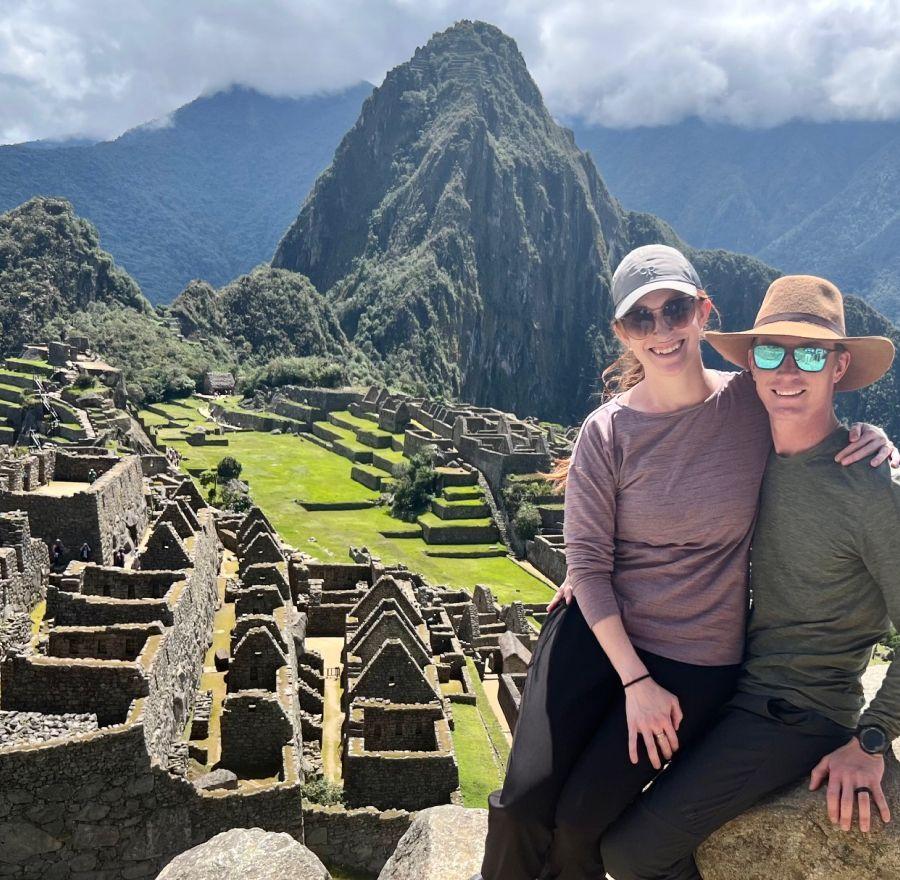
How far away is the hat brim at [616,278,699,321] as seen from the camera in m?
4.47

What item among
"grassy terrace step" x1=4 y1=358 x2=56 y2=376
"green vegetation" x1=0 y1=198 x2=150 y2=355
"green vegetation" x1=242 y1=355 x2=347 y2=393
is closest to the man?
"grassy terrace step" x1=4 y1=358 x2=56 y2=376

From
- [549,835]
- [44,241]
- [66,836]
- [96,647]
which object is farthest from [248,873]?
[44,241]

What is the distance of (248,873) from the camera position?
5.23 meters

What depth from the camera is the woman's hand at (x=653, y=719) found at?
400 centimetres

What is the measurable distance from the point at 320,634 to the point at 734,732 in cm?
1744

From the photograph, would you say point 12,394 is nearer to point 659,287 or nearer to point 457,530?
point 457,530

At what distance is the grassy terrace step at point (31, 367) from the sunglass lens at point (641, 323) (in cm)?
5828

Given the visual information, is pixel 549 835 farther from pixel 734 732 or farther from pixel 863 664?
pixel 863 664

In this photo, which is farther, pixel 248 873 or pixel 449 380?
pixel 449 380

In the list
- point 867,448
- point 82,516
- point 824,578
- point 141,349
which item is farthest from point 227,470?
point 867,448

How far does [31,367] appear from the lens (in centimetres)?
5806

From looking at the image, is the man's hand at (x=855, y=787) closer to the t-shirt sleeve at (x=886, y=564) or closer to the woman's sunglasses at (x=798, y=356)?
the t-shirt sleeve at (x=886, y=564)

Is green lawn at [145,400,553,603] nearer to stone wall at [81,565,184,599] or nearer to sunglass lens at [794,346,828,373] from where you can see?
stone wall at [81,565,184,599]

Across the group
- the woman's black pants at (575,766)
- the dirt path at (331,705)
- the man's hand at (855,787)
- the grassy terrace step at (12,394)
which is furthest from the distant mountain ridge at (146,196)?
the man's hand at (855,787)
